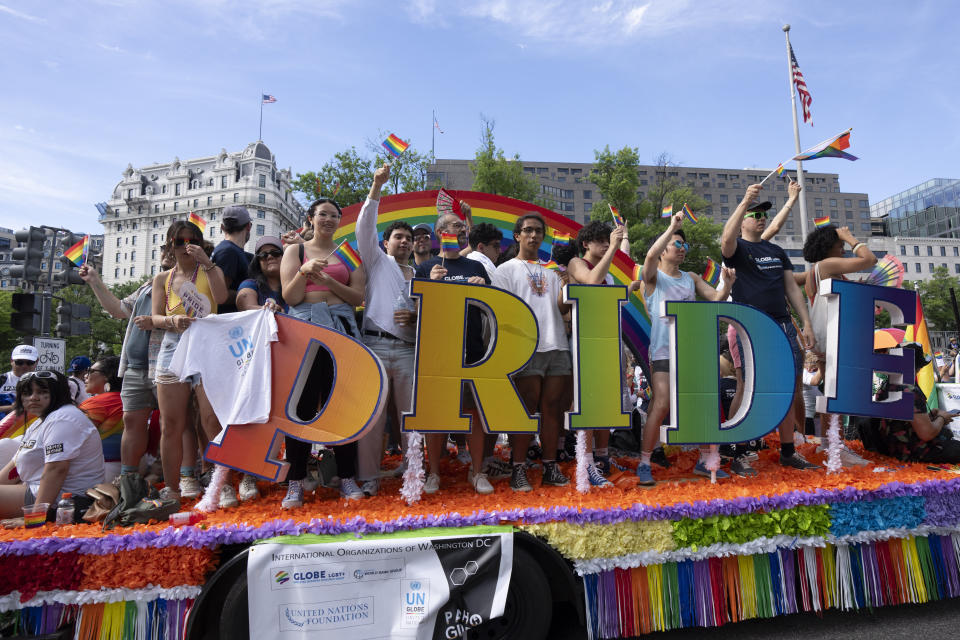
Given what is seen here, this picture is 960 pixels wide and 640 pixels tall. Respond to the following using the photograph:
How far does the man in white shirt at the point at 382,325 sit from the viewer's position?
348 centimetres

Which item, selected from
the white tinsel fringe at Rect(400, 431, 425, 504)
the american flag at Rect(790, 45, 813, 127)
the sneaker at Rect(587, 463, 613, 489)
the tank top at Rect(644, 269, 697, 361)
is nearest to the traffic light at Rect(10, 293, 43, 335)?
the white tinsel fringe at Rect(400, 431, 425, 504)

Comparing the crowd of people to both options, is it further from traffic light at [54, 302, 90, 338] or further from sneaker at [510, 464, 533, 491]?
traffic light at [54, 302, 90, 338]

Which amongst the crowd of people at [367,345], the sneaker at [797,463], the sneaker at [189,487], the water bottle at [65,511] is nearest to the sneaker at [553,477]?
the crowd of people at [367,345]

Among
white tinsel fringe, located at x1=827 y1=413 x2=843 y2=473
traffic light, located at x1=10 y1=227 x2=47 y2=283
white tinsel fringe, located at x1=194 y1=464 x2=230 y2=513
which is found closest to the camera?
white tinsel fringe, located at x1=194 y1=464 x2=230 y2=513

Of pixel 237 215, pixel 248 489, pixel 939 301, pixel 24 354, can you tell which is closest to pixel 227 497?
pixel 248 489

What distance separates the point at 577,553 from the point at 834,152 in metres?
3.61

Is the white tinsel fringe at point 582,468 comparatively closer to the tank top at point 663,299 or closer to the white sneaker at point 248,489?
the tank top at point 663,299

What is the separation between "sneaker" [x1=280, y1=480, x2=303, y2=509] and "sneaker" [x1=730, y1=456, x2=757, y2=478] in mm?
2996

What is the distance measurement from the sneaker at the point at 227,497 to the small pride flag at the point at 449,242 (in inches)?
81.5

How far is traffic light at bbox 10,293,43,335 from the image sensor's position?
→ 7984mm

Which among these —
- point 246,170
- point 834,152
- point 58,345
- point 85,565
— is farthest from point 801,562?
point 246,170

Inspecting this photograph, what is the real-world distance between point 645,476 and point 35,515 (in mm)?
3521

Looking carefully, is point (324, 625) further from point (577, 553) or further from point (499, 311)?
point (499, 311)

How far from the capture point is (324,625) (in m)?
2.39
